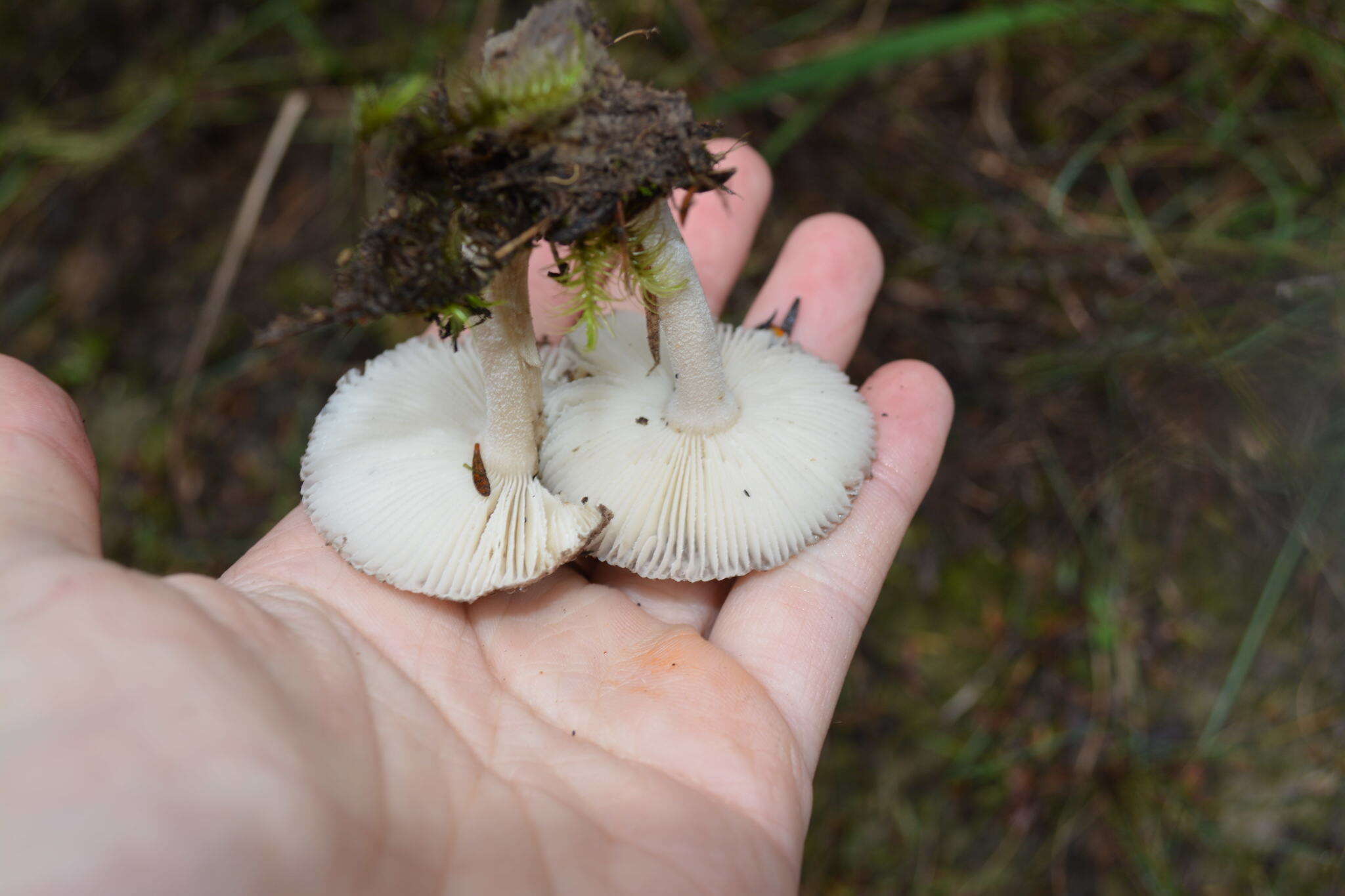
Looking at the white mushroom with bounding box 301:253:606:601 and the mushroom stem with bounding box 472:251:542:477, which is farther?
the white mushroom with bounding box 301:253:606:601

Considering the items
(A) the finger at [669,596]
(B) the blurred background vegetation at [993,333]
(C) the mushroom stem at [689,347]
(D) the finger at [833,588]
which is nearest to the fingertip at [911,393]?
(D) the finger at [833,588]

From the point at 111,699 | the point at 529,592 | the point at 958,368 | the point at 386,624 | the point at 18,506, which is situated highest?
the point at 18,506

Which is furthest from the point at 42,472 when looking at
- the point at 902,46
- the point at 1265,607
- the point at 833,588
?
the point at 1265,607

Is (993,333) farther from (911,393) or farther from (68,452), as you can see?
(68,452)

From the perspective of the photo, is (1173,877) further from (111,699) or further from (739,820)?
(111,699)

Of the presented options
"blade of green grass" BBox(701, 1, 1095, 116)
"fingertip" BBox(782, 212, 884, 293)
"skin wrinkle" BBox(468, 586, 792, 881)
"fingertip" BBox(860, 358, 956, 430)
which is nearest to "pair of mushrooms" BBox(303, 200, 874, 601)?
→ "fingertip" BBox(860, 358, 956, 430)

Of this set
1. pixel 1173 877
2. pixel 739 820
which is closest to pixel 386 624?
pixel 739 820

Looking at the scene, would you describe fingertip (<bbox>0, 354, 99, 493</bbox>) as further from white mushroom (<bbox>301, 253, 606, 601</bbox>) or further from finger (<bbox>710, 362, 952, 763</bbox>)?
finger (<bbox>710, 362, 952, 763</bbox>)
